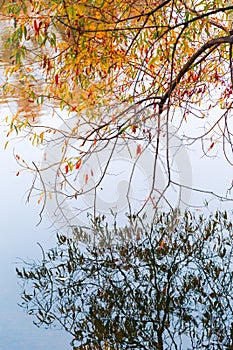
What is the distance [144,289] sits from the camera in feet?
9.48

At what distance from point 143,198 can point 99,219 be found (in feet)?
1.84

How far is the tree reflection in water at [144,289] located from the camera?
2488 mm

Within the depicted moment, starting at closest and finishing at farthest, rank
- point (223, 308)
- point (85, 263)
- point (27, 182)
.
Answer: point (223, 308) < point (85, 263) < point (27, 182)

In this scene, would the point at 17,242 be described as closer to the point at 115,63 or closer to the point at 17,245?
the point at 17,245

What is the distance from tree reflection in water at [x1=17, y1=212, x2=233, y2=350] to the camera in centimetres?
249

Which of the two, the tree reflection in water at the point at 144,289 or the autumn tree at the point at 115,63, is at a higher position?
the autumn tree at the point at 115,63

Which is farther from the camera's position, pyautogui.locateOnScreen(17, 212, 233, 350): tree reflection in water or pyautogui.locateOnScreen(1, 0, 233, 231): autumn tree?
pyautogui.locateOnScreen(1, 0, 233, 231): autumn tree

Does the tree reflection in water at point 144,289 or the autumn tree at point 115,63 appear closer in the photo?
the tree reflection in water at point 144,289

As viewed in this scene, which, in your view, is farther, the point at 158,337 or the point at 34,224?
the point at 34,224

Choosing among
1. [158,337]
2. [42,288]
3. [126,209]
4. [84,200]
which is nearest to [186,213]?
[126,209]

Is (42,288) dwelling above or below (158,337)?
above

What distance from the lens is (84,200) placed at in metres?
4.42

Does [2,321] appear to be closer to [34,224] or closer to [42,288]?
[42,288]

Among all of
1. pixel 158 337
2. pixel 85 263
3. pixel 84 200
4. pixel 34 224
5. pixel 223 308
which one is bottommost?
pixel 158 337
